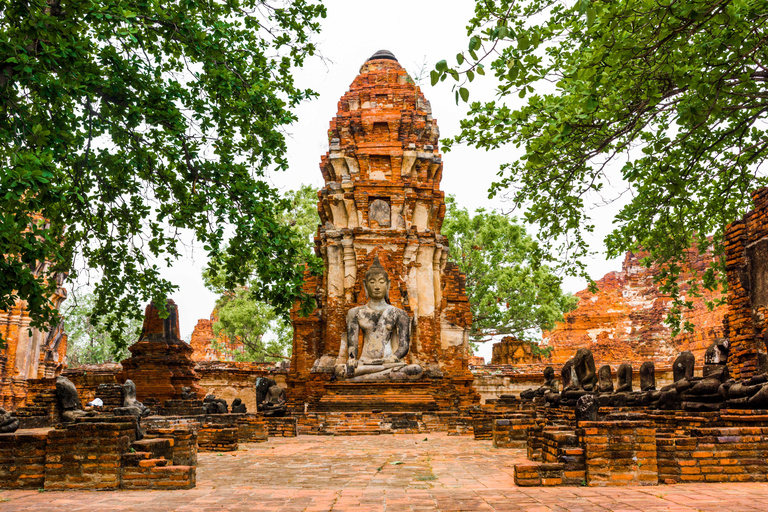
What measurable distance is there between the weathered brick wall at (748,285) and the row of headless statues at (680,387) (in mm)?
357

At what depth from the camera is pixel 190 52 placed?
24.7ft

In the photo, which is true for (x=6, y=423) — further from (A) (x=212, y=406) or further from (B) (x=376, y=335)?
(B) (x=376, y=335)

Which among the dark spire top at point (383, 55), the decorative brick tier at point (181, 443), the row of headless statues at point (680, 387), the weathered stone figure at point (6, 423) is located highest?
the dark spire top at point (383, 55)

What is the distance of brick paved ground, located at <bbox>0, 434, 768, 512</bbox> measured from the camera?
4.53 metres

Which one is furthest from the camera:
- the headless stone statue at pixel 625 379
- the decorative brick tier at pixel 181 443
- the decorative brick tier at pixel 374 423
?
the decorative brick tier at pixel 374 423

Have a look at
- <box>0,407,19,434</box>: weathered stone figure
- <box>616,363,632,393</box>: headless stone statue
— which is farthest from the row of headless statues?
<box>0,407,19,434</box>: weathered stone figure

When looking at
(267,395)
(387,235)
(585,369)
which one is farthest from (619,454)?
(387,235)

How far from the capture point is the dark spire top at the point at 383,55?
71.9 ft

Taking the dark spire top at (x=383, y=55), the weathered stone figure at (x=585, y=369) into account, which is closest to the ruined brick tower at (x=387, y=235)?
the dark spire top at (x=383, y=55)

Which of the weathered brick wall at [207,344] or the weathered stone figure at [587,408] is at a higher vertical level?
the weathered brick wall at [207,344]

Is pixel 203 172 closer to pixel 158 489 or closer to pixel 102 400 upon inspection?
pixel 158 489

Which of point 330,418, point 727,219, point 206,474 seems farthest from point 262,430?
point 727,219

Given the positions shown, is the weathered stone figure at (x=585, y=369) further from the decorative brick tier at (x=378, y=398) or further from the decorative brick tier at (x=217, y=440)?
the decorative brick tier at (x=217, y=440)

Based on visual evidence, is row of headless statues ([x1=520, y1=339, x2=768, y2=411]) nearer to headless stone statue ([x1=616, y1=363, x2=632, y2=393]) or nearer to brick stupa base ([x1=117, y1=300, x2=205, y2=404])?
headless stone statue ([x1=616, y1=363, x2=632, y2=393])
